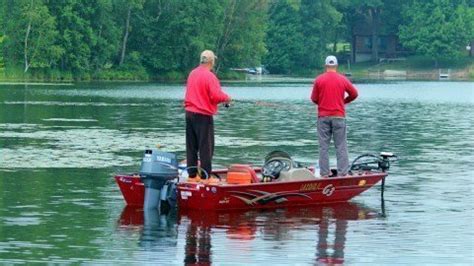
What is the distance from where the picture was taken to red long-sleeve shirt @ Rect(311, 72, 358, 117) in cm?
1983

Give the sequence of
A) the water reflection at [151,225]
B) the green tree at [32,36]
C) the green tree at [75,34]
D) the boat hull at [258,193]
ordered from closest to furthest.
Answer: the water reflection at [151,225]
the boat hull at [258,193]
the green tree at [32,36]
the green tree at [75,34]

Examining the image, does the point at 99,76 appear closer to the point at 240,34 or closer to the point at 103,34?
the point at 103,34

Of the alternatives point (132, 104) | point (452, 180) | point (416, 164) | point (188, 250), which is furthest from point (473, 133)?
point (188, 250)

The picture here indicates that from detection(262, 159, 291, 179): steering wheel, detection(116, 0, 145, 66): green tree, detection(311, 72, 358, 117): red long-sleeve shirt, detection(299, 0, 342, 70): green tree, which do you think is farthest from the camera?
detection(299, 0, 342, 70): green tree

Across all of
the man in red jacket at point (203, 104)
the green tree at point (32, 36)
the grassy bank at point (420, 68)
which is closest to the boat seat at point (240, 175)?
the man in red jacket at point (203, 104)

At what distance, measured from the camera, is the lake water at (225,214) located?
15.0 metres

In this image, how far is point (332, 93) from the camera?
19844 mm

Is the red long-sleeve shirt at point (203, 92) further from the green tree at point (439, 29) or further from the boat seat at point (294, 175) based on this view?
the green tree at point (439, 29)

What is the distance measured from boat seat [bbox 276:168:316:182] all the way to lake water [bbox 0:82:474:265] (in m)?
0.47

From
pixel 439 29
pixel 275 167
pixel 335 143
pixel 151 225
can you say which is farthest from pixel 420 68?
pixel 151 225

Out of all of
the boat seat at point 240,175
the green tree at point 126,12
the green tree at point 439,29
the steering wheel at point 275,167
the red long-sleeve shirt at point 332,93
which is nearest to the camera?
the boat seat at point 240,175

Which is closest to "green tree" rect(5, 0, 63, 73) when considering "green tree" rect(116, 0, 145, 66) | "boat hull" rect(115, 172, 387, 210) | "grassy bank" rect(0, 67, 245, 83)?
"grassy bank" rect(0, 67, 245, 83)

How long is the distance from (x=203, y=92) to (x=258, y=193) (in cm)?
159

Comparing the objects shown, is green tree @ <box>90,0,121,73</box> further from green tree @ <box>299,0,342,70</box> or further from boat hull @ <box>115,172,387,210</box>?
boat hull @ <box>115,172,387,210</box>
